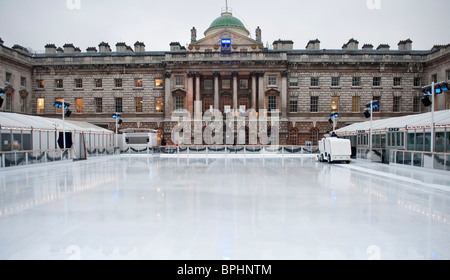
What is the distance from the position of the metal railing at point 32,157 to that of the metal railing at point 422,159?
990 inches

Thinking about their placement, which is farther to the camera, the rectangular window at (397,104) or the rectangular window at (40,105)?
the rectangular window at (40,105)

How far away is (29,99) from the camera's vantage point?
40.7 m

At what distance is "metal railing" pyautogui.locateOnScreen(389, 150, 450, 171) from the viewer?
46.0ft

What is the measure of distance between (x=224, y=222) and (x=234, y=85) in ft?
120

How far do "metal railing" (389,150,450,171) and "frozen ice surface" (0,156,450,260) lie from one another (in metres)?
5.36

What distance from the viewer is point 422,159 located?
51.3 ft

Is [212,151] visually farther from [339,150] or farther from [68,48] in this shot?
[68,48]

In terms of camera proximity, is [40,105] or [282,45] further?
[282,45]

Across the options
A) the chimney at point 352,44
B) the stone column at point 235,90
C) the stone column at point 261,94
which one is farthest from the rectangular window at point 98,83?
the chimney at point 352,44

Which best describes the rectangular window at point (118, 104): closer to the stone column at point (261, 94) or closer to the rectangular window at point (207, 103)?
the rectangular window at point (207, 103)

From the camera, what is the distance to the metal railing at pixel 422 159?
14.0 meters

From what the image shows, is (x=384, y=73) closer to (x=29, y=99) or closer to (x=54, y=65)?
(x=54, y=65)

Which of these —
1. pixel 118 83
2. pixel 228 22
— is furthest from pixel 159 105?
pixel 228 22

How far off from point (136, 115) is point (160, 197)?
119 ft
